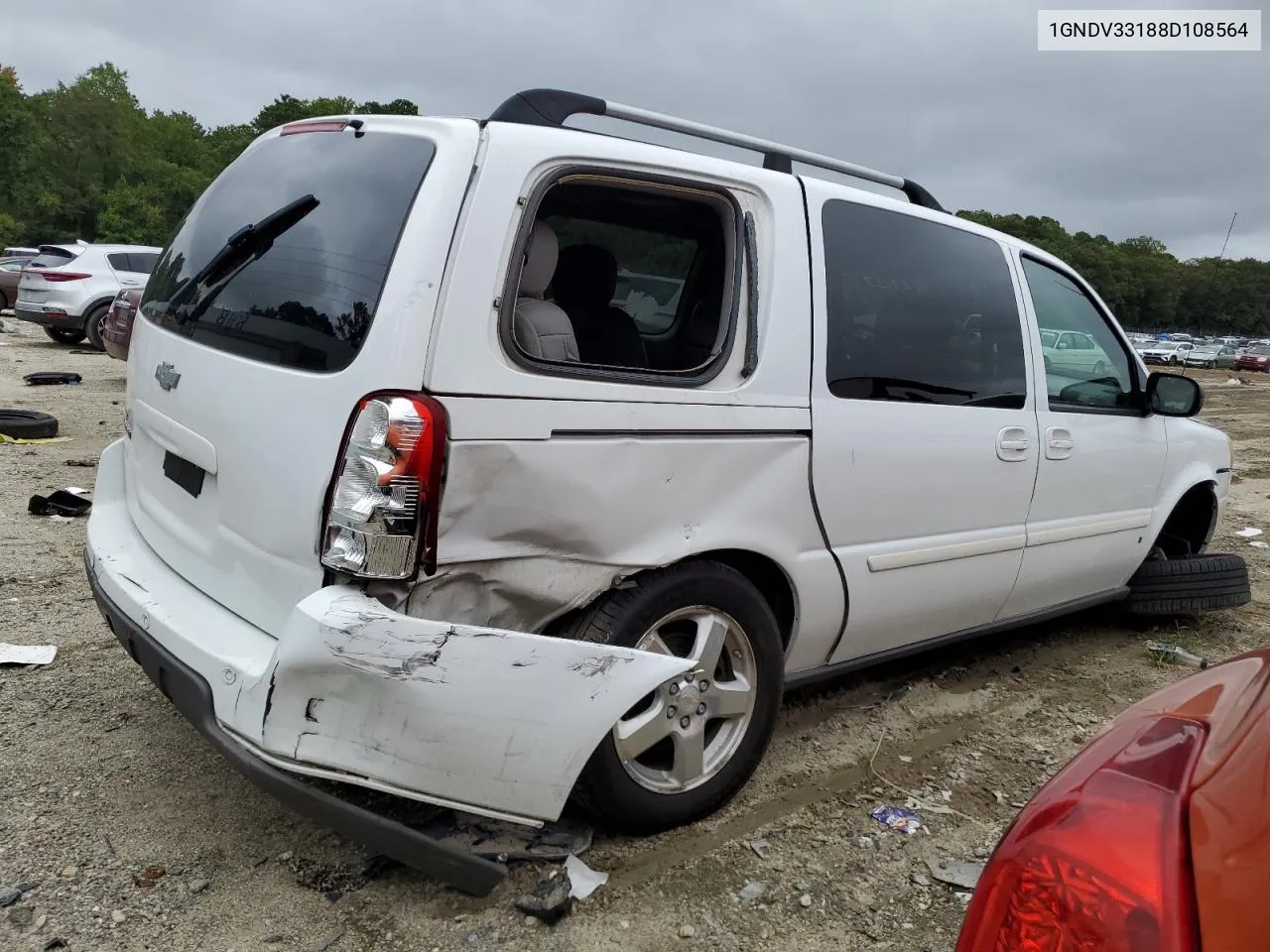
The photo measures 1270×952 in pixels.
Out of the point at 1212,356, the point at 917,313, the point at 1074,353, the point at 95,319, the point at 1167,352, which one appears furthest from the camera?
the point at 1167,352

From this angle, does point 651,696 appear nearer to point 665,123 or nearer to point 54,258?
point 665,123

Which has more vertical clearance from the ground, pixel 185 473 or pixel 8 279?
pixel 185 473

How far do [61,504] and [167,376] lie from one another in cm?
385

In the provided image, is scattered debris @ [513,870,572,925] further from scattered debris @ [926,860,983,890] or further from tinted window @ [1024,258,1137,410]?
tinted window @ [1024,258,1137,410]

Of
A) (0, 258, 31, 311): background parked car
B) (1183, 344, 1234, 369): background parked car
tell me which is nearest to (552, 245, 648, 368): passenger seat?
(0, 258, 31, 311): background parked car

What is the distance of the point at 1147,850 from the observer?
113cm

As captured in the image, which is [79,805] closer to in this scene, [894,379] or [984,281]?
[894,379]

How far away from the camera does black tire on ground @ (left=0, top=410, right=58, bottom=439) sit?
798 cm

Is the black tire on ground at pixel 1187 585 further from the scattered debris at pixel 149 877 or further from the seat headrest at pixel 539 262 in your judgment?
the scattered debris at pixel 149 877

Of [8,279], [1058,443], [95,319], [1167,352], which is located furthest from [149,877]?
[1167,352]

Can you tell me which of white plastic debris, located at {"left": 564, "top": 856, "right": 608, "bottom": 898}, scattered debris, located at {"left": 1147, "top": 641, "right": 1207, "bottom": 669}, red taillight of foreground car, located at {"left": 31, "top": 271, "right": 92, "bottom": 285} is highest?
A: red taillight of foreground car, located at {"left": 31, "top": 271, "right": 92, "bottom": 285}

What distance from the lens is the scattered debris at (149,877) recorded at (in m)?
2.45

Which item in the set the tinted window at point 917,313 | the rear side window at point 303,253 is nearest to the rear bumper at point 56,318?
the rear side window at point 303,253

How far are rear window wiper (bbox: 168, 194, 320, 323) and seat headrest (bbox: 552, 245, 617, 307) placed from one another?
919 millimetres
